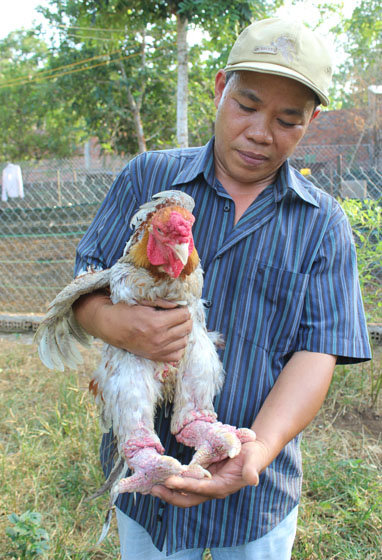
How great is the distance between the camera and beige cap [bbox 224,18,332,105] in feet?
4.90

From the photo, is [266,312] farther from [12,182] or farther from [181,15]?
[12,182]

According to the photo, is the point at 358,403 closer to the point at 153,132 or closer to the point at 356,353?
the point at 356,353

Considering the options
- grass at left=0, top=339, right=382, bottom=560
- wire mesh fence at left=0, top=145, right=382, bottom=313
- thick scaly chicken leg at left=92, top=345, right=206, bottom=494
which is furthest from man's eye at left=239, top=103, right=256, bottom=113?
wire mesh fence at left=0, top=145, right=382, bottom=313

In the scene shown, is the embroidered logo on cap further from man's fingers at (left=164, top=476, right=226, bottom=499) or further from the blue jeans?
the blue jeans

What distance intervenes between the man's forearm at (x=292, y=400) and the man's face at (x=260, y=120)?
72cm

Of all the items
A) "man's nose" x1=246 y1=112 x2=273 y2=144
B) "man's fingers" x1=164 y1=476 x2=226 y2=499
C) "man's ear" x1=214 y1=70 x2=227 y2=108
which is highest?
"man's ear" x1=214 y1=70 x2=227 y2=108

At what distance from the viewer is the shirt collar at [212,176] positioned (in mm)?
1660

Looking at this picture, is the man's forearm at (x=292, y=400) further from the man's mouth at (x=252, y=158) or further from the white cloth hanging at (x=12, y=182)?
the white cloth hanging at (x=12, y=182)

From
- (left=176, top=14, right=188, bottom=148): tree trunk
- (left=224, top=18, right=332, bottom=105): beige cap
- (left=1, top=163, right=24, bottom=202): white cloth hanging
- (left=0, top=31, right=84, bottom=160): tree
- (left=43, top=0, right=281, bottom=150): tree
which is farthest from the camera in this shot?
(left=0, top=31, right=84, bottom=160): tree

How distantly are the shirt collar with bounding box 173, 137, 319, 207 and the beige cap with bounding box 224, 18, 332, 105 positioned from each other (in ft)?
0.97

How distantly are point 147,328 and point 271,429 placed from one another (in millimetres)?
540

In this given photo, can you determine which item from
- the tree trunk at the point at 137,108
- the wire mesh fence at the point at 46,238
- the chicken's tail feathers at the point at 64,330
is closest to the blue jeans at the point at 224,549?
the chicken's tail feathers at the point at 64,330

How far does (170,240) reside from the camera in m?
1.47

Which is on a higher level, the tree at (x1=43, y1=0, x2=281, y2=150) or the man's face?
the tree at (x1=43, y1=0, x2=281, y2=150)
